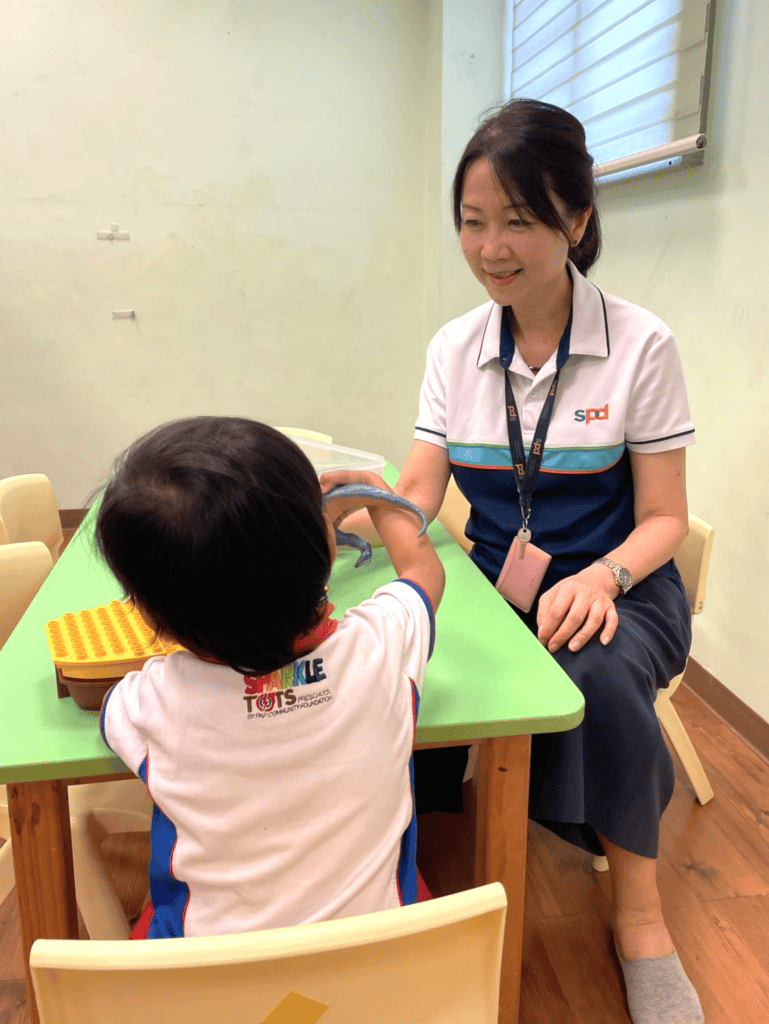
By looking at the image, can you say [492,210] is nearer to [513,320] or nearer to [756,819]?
[513,320]

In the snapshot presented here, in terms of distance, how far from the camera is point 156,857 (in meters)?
0.73

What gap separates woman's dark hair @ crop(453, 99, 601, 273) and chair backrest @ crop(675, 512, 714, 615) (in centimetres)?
63

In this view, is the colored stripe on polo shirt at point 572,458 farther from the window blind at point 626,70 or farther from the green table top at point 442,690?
the window blind at point 626,70

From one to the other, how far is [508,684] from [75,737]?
464 millimetres

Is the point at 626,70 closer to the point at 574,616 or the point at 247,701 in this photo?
the point at 574,616

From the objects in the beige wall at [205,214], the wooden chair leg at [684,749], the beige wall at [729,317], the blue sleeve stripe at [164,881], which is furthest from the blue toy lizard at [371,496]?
the beige wall at [205,214]

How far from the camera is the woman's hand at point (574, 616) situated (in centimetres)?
109

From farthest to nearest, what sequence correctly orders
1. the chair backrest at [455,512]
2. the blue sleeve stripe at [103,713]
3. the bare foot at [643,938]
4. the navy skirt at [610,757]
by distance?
the chair backrest at [455,512] → the bare foot at [643,938] → the navy skirt at [610,757] → the blue sleeve stripe at [103,713]

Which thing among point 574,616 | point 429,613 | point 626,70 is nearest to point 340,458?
point 574,616

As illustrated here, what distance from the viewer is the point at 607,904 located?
4.81 feet

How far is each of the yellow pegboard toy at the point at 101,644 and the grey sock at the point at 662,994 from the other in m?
0.88

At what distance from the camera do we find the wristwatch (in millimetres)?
1196

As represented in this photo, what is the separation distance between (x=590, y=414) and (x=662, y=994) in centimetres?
89

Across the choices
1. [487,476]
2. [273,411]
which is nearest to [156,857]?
[487,476]
